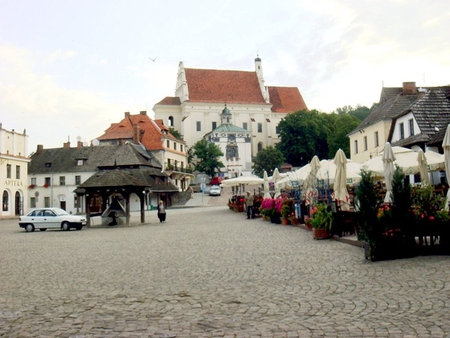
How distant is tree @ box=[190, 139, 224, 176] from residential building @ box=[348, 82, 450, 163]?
4437cm

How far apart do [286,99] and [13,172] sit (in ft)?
255

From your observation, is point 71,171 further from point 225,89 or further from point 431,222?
point 431,222

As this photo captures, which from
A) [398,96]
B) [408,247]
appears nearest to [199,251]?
[408,247]

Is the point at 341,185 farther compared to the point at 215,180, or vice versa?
the point at 215,180

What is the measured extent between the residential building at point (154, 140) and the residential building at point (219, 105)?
22774mm

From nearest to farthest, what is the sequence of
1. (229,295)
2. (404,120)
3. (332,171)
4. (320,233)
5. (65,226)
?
(229,295), (320,233), (332,171), (65,226), (404,120)

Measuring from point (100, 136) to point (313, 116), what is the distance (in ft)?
132

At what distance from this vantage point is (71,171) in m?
73.2

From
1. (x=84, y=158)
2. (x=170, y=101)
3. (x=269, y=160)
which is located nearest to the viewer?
(x=84, y=158)

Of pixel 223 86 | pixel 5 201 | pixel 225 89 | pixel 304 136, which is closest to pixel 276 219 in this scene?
pixel 5 201

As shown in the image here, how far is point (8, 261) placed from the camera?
48.1 feet

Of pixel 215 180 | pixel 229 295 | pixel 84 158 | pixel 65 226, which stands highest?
pixel 84 158

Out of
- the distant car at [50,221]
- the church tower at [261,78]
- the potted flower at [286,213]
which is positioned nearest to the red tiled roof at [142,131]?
the church tower at [261,78]

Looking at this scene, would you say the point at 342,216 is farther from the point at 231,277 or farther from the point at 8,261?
the point at 8,261
